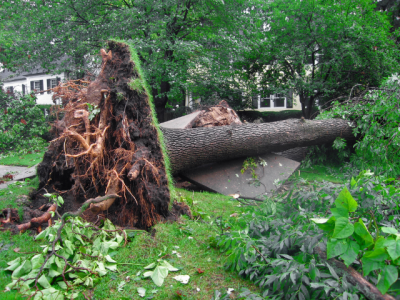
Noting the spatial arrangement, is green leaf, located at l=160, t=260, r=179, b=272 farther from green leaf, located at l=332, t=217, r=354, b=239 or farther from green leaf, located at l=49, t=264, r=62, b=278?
green leaf, located at l=332, t=217, r=354, b=239

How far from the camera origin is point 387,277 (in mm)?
1458

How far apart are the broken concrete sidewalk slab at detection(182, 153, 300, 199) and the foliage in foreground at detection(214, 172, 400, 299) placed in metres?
2.70

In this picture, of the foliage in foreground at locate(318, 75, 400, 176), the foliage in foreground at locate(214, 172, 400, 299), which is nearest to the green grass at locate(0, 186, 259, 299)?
the foliage in foreground at locate(214, 172, 400, 299)

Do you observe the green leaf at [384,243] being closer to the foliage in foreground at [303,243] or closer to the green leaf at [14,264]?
the foliage in foreground at [303,243]

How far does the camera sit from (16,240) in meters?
2.99

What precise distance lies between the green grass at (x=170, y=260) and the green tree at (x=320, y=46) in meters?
10.2

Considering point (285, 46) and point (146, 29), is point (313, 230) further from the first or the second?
point (285, 46)

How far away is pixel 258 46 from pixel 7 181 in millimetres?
10695

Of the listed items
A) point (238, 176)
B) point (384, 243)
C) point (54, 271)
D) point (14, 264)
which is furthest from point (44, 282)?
point (238, 176)

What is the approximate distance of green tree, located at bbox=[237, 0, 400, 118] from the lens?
10789mm

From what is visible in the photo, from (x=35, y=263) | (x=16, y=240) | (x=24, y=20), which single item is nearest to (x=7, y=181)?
(x=16, y=240)

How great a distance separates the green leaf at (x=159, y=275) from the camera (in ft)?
7.91

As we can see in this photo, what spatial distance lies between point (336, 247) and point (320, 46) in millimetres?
12422

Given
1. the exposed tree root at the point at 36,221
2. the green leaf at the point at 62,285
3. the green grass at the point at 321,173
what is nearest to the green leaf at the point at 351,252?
the green leaf at the point at 62,285
